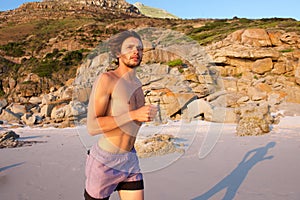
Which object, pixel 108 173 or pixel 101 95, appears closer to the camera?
pixel 101 95

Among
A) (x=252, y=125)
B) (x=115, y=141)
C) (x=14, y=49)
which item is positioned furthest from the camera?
(x=14, y=49)

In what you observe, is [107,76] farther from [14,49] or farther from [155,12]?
[155,12]

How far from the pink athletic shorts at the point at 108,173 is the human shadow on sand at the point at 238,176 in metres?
1.55

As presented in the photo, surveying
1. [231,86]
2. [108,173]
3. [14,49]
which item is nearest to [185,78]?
[108,173]

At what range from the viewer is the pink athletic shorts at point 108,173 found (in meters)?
1.92

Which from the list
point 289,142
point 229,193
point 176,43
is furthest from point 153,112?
point 289,142

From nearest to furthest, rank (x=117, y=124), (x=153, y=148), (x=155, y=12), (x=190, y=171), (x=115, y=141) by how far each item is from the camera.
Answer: (x=117, y=124)
(x=115, y=141)
(x=190, y=171)
(x=153, y=148)
(x=155, y=12)

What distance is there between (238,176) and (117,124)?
108 inches

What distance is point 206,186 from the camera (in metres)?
3.66

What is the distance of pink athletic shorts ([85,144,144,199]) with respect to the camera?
1923mm

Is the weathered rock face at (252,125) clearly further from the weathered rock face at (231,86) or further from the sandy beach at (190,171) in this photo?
the sandy beach at (190,171)

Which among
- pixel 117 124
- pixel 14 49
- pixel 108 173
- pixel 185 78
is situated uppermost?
pixel 14 49

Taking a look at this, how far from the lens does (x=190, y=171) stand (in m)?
4.28

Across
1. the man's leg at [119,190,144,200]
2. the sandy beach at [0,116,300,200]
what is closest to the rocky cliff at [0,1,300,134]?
the sandy beach at [0,116,300,200]
